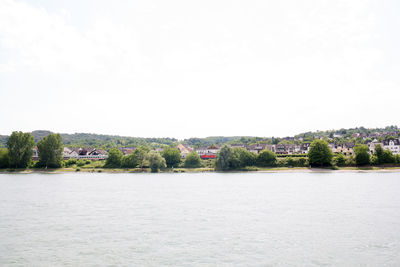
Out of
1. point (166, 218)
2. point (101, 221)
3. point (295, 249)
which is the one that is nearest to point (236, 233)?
point (295, 249)

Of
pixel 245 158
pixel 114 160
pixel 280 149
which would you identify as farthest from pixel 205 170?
pixel 280 149

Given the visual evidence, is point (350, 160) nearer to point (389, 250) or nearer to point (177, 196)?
point (177, 196)

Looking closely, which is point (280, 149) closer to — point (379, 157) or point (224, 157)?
point (224, 157)

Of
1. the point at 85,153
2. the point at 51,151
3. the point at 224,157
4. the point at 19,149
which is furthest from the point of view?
the point at 85,153

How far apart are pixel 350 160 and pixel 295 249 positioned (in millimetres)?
87631

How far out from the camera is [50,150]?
113 metres

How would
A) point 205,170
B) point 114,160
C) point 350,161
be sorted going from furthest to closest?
point 114,160 → point 205,170 → point 350,161

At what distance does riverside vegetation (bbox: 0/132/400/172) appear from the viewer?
323 feet

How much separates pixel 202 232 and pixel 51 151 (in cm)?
10072

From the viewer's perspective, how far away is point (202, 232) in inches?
981

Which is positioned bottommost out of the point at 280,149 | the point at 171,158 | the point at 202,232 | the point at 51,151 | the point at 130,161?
the point at 202,232

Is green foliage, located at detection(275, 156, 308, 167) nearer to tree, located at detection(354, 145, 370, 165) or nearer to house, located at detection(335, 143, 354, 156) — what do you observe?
tree, located at detection(354, 145, 370, 165)

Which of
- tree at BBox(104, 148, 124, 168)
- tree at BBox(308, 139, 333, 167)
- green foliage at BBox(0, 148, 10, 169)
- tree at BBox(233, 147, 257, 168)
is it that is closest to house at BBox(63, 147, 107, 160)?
green foliage at BBox(0, 148, 10, 169)

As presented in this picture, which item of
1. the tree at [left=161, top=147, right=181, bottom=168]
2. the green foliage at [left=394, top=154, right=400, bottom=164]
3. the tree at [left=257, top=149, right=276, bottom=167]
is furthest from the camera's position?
the tree at [left=161, top=147, right=181, bottom=168]
